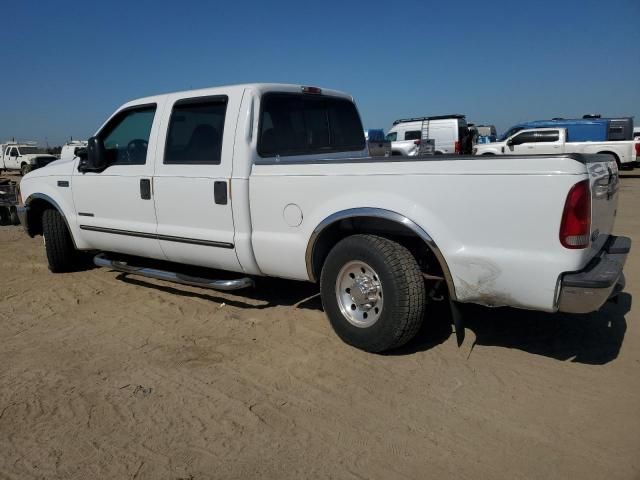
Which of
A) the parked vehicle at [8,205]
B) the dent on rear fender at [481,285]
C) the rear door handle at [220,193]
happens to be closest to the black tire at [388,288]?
the dent on rear fender at [481,285]

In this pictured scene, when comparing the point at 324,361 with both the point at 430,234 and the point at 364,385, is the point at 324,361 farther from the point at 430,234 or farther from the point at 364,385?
the point at 430,234

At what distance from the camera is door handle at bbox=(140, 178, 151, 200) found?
4777mm

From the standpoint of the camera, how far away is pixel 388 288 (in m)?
3.52

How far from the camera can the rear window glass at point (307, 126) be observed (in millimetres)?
4449

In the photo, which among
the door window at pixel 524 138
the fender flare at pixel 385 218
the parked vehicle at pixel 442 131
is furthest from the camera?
the parked vehicle at pixel 442 131

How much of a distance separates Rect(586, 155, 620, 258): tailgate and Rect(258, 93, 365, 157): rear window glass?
2378mm

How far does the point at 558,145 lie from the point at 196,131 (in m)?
18.3

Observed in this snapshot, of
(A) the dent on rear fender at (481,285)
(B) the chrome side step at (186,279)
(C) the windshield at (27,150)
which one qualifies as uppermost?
(C) the windshield at (27,150)

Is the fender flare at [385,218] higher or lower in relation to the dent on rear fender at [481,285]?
higher

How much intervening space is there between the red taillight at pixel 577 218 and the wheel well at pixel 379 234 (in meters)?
0.98

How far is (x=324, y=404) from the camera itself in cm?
314

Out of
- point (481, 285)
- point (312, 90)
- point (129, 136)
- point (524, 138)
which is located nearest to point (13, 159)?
point (524, 138)

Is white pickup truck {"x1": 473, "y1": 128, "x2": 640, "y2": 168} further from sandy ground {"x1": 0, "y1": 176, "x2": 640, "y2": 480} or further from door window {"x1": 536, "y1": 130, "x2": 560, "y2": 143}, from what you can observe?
sandy ground {"x1": 0, "y1": 176, "x2": 640, "y2": 480}

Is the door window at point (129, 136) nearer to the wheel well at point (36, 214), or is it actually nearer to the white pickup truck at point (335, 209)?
the white pickup truck at point (335, 209)
